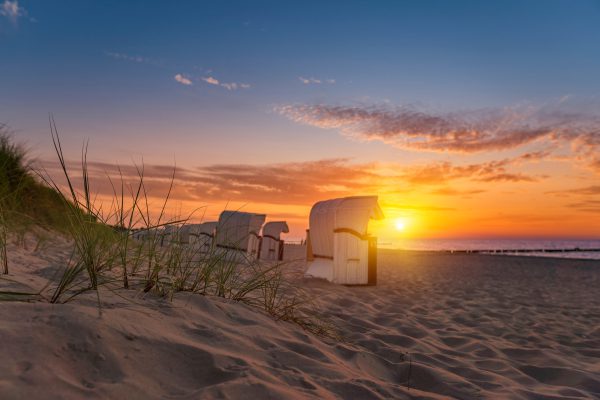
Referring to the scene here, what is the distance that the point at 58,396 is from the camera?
134cm

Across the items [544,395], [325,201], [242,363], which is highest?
[325,201]

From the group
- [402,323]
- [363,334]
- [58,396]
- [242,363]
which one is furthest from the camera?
[402,323]

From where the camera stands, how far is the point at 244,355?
2053mm

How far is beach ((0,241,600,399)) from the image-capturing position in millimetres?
1561

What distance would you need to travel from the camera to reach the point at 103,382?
4.96 ft

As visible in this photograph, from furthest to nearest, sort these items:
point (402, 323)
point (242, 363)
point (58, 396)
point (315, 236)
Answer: point (315, 236)
point (402, 323)
point (242, 363)
point (58, 396)

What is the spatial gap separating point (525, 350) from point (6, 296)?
389cm

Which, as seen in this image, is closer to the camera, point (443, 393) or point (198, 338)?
point (198, 338)

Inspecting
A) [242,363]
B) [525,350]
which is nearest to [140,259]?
[242,363]

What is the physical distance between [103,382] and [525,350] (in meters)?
3.55

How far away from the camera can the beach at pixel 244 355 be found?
1561mm

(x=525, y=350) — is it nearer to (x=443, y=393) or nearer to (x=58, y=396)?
(x=443, y=393)

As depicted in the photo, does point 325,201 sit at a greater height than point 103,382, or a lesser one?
greater

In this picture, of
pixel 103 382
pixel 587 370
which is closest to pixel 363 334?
pixel 587 370
